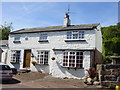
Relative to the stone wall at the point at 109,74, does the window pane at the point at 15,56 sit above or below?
above

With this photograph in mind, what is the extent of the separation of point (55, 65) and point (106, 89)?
253 inches

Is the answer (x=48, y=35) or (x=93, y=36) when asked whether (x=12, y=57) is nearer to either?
(x=48, y=35)

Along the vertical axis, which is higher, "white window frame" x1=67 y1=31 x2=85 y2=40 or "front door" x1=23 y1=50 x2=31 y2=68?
"white window frame" x1=67 y1=31 x2=85 y2=40

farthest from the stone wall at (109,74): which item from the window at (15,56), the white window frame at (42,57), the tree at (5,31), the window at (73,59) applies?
the tree at (5,31)

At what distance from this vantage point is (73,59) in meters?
14.6

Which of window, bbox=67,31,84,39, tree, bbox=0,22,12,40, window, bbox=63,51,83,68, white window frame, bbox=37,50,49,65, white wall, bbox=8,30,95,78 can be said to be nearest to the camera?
white wall, bbox=8,30,95,78

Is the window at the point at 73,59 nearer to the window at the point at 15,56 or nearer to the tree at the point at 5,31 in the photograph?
the window at the point at 15,56

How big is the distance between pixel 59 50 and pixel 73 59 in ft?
6.17

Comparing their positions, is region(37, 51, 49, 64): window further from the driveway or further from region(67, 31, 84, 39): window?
the driveway

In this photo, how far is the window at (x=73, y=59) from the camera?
47.3 ft

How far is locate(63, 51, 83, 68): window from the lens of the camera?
47.3 ft

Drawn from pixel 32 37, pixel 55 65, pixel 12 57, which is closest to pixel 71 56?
pixel 55 65

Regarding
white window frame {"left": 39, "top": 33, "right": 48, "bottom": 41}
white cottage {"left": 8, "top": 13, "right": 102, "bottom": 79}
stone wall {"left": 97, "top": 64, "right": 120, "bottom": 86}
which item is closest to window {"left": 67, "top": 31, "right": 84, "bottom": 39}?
white cottage {"left": 8, "top": 13, "right": 102, "bottom": 79}

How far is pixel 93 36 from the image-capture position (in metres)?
15.2
